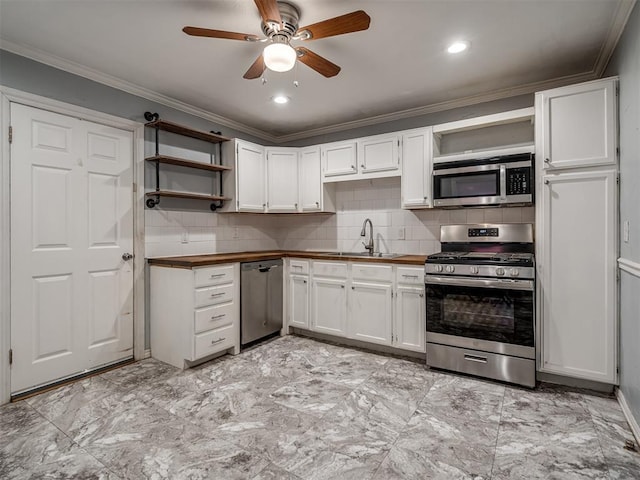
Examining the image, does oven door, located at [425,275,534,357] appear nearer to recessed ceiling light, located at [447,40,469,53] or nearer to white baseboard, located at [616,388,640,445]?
white baseboard, located at [616,388,640,445]

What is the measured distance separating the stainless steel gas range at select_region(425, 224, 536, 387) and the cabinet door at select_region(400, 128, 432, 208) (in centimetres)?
66

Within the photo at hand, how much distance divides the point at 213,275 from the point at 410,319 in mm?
1838

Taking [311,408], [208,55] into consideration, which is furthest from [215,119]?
[311,408]

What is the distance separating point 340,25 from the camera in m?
1.88

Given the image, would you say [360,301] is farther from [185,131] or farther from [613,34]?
[613,34]

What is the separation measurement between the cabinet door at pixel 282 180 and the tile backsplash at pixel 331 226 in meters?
0.45

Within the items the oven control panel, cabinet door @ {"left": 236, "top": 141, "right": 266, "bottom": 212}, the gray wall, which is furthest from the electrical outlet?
cabinet door @ {"left": 236, "top": 141, "right": 266, "bottom": 212}

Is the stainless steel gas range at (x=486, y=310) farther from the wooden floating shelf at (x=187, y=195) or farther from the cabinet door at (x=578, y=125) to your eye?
the wooden floating shelf at (x=187, y=195)

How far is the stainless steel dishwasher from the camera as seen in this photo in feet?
11.2

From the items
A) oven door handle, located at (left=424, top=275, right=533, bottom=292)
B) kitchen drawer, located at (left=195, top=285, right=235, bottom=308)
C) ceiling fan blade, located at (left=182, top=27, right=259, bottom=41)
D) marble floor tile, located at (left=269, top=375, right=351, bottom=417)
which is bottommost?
marble floor tile, located at (left=269, top=375, right=351, bottom=417)

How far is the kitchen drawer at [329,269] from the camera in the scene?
3.52 metres

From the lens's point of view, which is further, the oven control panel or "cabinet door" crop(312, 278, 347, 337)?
"cabinet door" crop(312, 278, 347, 337)

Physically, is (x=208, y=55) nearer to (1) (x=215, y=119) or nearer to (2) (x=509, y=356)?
(1) (x=215, y=119)

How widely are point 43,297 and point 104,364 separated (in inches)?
30.2
